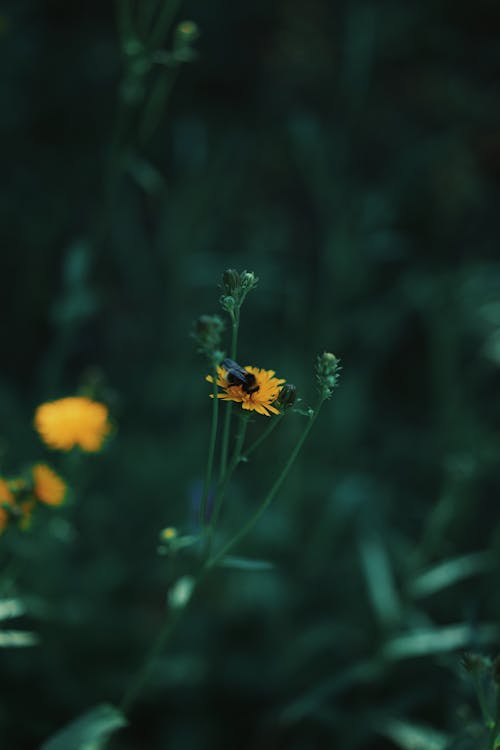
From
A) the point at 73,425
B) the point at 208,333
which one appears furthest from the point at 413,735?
the point at 208,333

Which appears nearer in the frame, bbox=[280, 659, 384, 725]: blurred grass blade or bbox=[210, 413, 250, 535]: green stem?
bbox=[210, 413, 250, 535]: green stem

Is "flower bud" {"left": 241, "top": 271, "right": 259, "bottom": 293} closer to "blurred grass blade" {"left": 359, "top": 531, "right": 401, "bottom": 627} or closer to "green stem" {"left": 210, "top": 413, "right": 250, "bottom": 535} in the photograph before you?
"green stem" {"left": 210, "top": 413, "right": 250, "bottom": 535}

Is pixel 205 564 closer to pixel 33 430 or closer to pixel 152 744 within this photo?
pixel 152 744

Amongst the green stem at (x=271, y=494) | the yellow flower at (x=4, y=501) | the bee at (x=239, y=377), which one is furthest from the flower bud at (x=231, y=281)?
the yellow flower at (x=4, y=501)

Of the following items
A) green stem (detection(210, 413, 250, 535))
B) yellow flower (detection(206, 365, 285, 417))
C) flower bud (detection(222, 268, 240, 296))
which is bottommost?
green stem (detection(210, 413, 250, 535))

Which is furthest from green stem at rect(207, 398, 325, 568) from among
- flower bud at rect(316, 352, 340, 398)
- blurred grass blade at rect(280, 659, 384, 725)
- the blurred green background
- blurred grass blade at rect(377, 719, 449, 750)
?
blurred grass blade at rect(377, 719, 449, 750)

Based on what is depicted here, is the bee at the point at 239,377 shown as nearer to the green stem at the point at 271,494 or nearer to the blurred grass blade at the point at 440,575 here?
the green stem at the point at 271,494
